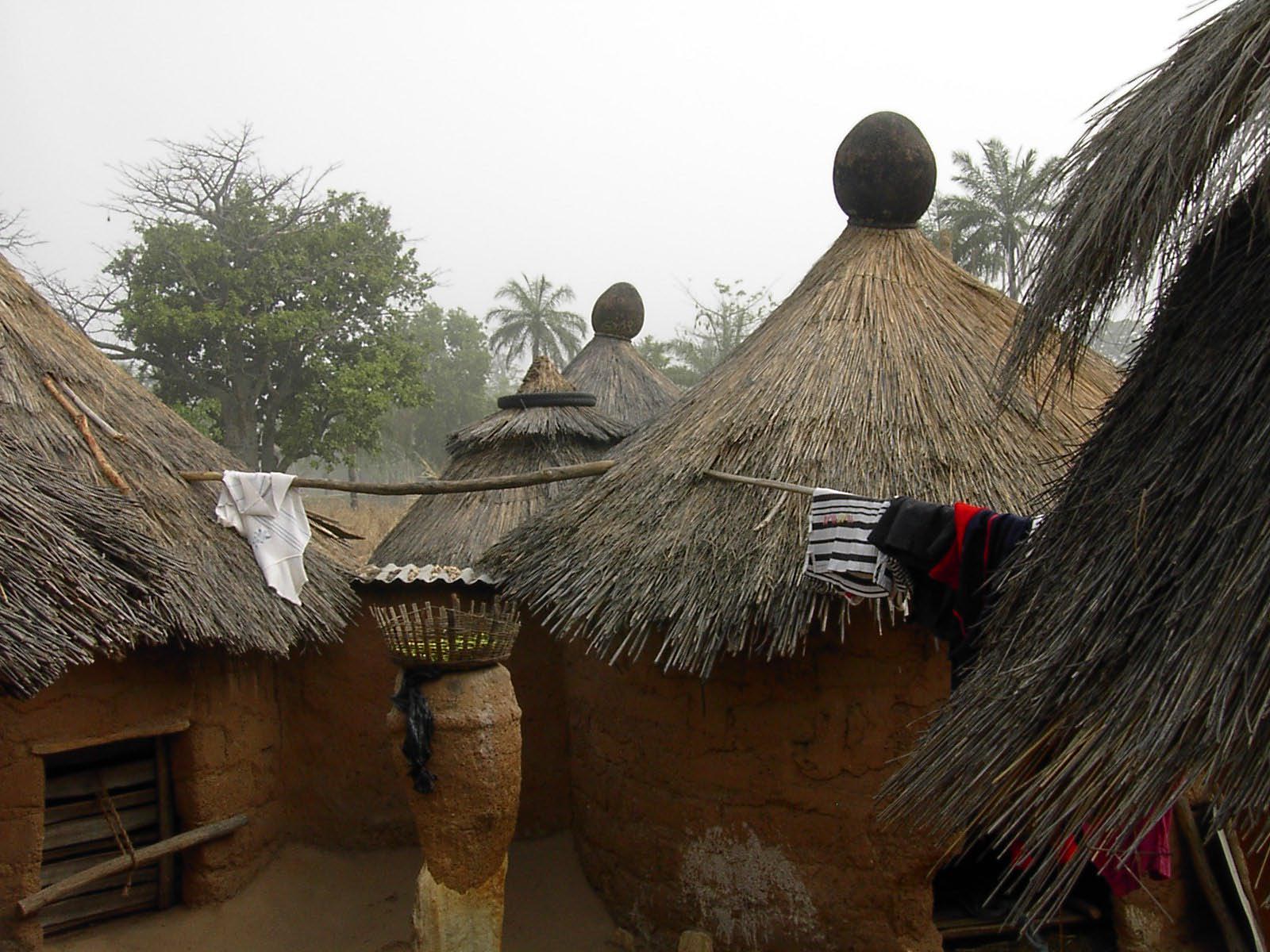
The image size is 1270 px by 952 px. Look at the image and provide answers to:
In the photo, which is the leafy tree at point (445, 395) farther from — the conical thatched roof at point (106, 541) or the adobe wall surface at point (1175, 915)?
the adobe wall surface at point (1175, 915)

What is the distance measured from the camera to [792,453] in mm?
5336

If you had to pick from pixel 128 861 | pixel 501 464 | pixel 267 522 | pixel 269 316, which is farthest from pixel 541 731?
pixel 269 316

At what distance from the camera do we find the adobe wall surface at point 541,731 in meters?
7.41

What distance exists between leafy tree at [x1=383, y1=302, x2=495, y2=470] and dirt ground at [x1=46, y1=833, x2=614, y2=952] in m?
27.7

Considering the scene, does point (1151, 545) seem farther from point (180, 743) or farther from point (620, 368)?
point (620, 368)

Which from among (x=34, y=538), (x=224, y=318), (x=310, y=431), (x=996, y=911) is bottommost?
(x=996, y=911)

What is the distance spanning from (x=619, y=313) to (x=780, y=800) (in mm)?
8059

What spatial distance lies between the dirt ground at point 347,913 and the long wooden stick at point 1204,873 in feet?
9.98

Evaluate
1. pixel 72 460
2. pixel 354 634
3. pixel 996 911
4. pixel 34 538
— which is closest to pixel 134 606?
pixel 34 538

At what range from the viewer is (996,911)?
5602 millimetres

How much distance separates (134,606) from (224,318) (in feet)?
47.0

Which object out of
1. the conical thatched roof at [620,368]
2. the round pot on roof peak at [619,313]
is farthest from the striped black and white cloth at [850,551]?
the round pot on roof peak at [619,313]

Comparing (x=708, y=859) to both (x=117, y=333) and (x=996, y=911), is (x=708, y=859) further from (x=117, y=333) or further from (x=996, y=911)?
(x=117, y=333)

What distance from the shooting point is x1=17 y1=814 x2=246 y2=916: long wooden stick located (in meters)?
5.24
